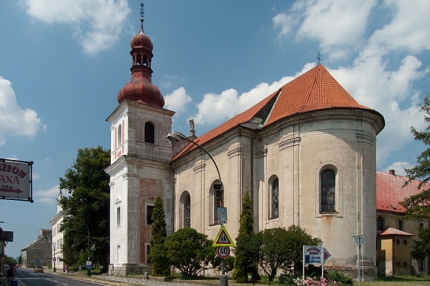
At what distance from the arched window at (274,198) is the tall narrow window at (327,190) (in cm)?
333

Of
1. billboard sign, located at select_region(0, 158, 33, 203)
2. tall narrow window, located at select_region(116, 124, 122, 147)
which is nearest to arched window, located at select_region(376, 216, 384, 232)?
tall narrow window, located at select_region(116, 124, 122, 147)

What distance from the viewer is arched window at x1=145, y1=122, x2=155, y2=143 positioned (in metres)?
41.5

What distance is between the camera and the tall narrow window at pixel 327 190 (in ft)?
88.1

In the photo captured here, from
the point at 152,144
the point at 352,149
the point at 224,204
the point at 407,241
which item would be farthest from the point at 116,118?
the point at 407,241

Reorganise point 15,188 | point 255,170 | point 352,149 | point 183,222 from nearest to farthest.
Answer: point 15,188
point 352,149
point 255,170
point 183,222

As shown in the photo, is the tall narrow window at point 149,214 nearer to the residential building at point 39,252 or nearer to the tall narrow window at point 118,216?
the tall narrow window at point 118,216

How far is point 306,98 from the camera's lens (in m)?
29.2

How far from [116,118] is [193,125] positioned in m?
8.39

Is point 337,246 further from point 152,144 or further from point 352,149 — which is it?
point 152,144

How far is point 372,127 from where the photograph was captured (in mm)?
28391

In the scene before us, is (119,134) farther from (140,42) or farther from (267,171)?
(267,171)

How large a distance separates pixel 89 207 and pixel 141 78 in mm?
14226

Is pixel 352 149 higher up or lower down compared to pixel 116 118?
lower down

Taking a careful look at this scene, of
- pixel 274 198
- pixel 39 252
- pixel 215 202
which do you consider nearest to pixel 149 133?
pixel 215 202
